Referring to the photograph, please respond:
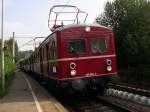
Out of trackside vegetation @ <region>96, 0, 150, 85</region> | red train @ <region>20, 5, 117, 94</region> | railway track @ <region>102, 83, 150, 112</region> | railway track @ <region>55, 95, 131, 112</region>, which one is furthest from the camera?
trackside vegetation @ <region>96, 0, 150, 85</region>

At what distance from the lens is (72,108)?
56.2ft

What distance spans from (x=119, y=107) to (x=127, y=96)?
2.71m

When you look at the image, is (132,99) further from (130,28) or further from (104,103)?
(130,28)

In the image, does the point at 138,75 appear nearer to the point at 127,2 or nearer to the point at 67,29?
the point at 67,29

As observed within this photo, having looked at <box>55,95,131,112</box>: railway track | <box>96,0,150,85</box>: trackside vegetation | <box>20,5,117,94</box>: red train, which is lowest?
<box>55,95,131,112</box>: railway track

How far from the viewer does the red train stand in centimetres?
1689

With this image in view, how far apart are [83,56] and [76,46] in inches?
19.9

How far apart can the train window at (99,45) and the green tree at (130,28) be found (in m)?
25.1

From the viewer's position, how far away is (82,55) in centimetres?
1720

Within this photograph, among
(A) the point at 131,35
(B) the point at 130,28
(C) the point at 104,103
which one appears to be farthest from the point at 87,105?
(B) the point at 130,28

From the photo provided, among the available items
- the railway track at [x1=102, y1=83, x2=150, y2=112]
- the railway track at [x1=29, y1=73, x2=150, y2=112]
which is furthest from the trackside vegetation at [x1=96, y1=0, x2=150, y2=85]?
the railway track at [x1=102, y1=83, x2=150, y2=112]

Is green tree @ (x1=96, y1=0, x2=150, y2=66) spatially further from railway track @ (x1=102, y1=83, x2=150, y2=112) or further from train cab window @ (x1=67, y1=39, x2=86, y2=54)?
train cab window @ (x1=67, y1=39, x2=86, y2=54)

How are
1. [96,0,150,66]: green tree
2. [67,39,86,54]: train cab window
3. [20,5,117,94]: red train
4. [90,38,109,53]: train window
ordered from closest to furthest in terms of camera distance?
[20,5,117,94]: red train < [67,39,86,54]: train cab window < [90,38,109,53]: train window < [96,0,150,66]: green tree

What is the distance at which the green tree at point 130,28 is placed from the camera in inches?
1771
